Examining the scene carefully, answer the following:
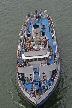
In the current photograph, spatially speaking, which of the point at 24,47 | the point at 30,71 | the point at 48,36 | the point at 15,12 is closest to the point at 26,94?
the point at 30,71

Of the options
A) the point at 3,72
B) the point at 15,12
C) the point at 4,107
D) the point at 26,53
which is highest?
the point at 15,12

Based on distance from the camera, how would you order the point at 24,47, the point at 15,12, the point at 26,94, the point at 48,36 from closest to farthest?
1. the point at 26,94
2. the point at 24,47
3. the point at 48,36
4. the point at 15,12

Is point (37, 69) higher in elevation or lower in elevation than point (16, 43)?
lower

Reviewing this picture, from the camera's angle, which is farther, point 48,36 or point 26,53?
point 48,36

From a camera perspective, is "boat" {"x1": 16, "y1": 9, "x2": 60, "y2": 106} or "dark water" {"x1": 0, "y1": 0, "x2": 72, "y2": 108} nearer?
"boat" {"x1": 16, "y1": 9, "x2": 60, "y2": 106}

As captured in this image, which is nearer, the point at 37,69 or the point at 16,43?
the point at 37,69

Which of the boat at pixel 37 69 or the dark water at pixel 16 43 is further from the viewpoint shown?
the dark water at pixel 16 43

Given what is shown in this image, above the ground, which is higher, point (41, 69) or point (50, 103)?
point (41, 69)

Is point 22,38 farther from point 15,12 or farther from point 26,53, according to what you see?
point 15,12
